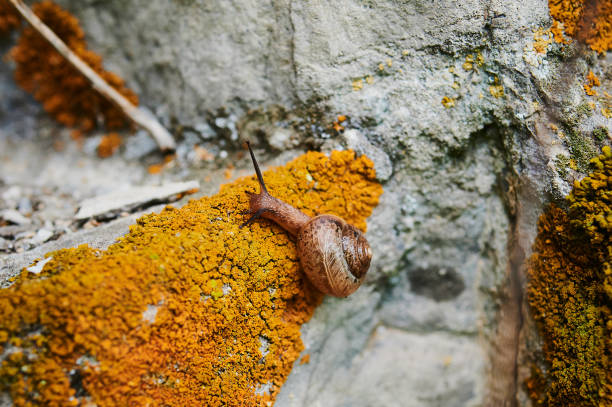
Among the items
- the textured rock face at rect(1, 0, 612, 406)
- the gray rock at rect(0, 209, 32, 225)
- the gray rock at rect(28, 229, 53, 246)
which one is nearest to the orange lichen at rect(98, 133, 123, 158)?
the textured rock face at rect(1, 0, 612, 406)

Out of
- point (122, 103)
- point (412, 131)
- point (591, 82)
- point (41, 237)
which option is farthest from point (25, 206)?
point (591, 82)

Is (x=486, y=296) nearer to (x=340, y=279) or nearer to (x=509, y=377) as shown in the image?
(x=509, y=377)

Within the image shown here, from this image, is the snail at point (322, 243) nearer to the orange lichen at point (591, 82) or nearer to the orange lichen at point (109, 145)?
the orange lichen at point (591, 82)

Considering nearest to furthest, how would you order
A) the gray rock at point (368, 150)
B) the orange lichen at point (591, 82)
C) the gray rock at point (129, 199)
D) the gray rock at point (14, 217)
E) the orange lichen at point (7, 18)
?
1. the orange lichen at point (591, 82)
2. the gray rock at point (368, 150)
3. the gray rock at point (129, 199)
4. the gray rock at point (14, 217)
5. the orange lichen at point (7, 18)

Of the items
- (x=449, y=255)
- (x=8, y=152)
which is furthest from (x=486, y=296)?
(x=8, y=152)

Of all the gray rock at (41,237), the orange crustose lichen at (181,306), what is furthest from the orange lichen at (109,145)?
the orange crustose lichen at (181,306)

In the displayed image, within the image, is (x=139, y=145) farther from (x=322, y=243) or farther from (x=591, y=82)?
(x=591, y=82)
